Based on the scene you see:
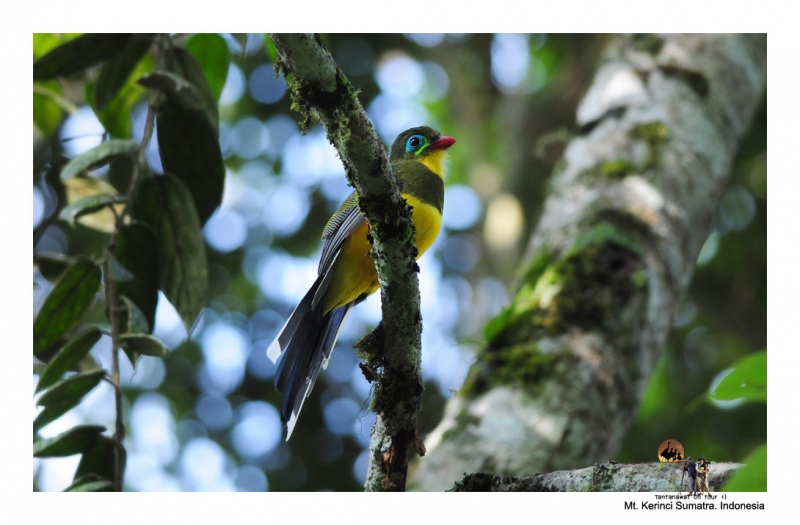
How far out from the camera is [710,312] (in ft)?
→ 16.8

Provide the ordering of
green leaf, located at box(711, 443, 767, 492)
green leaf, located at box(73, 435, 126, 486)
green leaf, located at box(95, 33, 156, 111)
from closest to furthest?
green leaf, located at box(711, 443, 767, 492) → green leaf, located at box(73, 435, 126, 486) → green leaf, located at box(95, 33, 156, 111)

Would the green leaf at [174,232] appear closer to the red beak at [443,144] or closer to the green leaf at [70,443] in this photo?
the green leaf at [70,443]

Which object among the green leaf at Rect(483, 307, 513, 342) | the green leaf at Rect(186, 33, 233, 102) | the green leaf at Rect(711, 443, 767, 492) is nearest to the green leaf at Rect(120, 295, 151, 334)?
the green leaf at Rect(186, 33, 233, 102)

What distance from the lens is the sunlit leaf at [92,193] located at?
8.91 feet

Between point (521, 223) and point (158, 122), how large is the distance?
3513 millimetres

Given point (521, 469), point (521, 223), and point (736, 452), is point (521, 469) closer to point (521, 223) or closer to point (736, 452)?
point (736, 452)

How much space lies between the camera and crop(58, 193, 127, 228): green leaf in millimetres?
2248

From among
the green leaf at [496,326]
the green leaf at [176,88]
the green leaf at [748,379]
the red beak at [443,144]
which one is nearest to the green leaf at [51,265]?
the green leaf at [176,88]

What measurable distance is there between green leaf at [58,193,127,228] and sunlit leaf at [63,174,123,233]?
27 cm

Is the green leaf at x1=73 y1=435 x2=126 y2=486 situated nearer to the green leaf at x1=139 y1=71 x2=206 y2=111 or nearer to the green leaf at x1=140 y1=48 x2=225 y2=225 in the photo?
the green leaf at x1=140 y1=48 x2=225 y2=225

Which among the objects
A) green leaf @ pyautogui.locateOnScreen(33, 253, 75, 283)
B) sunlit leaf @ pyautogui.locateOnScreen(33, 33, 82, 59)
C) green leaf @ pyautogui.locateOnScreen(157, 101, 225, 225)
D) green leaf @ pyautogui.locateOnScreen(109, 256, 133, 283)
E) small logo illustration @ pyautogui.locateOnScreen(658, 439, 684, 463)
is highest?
sunlit leaf @ pyautogui.locateOnScreen(33, 33, 82, 59)

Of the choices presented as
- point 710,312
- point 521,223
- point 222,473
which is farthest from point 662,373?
point 222,473

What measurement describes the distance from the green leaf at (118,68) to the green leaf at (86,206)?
455mm
